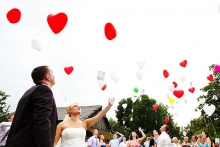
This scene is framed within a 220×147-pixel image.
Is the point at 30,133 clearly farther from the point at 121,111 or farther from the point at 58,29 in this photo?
the point at 121,111

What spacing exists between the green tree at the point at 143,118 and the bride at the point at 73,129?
31163 millimetres

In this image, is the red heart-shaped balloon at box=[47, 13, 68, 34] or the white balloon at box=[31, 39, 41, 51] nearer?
the red heart-shaped balloon at box=[47, 13, 68, 34]

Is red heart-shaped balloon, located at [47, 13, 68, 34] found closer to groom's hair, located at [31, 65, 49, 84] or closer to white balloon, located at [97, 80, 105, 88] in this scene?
white balloon, located at [97, 80, 105, 88]

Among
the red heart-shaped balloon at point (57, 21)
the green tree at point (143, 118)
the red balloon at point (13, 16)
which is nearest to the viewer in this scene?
the red heart-shaped balloon at point (57, 21)

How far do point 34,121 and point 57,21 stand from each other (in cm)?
522

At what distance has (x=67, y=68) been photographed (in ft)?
30.9

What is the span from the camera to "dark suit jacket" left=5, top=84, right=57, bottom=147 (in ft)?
6.62

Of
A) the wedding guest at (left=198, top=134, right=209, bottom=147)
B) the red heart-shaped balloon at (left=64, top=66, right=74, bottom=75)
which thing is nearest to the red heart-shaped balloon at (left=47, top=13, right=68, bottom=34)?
the red heart-shaped balloon at (left=64, top=66, right=74, bottom=75)

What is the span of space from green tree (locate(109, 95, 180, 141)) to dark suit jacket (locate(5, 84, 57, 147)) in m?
32.9

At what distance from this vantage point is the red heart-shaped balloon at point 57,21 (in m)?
6.86

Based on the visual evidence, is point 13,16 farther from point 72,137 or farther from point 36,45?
point 72,137

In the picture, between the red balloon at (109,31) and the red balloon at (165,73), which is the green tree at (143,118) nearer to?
the red balloon at (165,73)

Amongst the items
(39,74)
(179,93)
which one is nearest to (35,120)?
(39,74)

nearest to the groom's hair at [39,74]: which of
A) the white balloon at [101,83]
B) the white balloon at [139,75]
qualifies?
the white balloon at [101,83]
